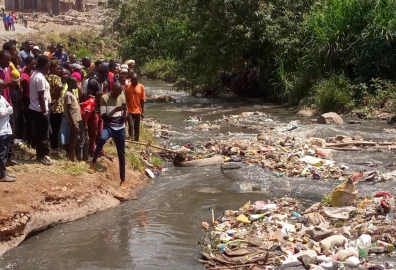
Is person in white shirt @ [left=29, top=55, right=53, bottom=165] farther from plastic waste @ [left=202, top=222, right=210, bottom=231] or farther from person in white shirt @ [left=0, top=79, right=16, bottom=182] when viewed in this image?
plastic waste @ [left=202, top=222, right=210, bottom=231]

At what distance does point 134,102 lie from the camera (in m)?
11.0

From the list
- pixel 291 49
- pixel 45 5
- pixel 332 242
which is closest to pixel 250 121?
pixel 291 49

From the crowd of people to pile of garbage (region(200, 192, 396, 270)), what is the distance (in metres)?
2.23

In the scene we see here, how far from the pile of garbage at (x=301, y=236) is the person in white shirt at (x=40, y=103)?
2.67 m

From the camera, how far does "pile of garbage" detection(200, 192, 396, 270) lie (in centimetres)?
614

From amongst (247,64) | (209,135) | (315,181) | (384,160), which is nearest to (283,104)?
(247,64)

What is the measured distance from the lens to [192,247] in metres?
6.90

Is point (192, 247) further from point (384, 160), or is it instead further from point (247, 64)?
point (247, 64)

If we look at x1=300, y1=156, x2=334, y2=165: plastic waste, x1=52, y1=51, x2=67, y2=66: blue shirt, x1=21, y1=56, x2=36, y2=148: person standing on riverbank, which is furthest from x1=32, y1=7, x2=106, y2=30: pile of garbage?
x1=21, y1=56, x2=36, y2=148: person standing on riverbank

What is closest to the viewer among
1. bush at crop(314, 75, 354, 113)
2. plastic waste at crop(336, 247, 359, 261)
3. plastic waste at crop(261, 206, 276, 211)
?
plastic waste at crop(336, 247, 359, 261)

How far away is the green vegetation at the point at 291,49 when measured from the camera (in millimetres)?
17547

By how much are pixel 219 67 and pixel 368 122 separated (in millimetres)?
7124

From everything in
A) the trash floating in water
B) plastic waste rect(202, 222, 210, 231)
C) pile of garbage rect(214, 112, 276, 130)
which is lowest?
the trash floating in water

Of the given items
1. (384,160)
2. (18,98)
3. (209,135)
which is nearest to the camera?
(18,98)
